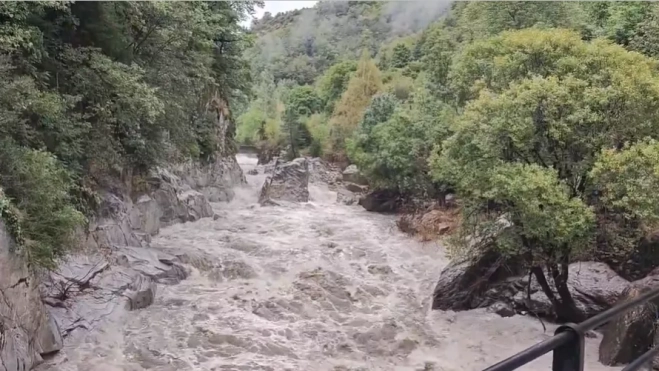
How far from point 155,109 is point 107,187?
308 cm

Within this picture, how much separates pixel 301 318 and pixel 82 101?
597cm

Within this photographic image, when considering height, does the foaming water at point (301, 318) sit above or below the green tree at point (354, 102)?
below

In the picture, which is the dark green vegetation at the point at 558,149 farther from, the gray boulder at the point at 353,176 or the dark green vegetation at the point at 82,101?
the gray boulder at the point at 353,176

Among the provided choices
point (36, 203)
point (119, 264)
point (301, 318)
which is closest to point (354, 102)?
point (119, 264)

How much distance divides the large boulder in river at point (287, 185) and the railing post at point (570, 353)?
20.0 m

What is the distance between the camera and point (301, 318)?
9.98 meters

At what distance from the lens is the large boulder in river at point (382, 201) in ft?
68.4

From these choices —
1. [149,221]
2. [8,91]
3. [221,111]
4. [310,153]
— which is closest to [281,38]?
[310,153]

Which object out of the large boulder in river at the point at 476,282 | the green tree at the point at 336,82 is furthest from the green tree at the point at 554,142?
the green tree at the point at 336,82

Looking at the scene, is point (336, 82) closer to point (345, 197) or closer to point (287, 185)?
point (345, 197)

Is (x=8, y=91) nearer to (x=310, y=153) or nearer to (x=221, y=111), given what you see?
(x=221, y=111)

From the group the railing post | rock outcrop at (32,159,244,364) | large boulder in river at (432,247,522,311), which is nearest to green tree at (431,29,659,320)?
large boulder in river at (432,247,522,311)

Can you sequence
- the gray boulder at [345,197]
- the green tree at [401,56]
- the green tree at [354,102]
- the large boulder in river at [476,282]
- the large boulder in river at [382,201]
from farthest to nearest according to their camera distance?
the green tree at [401,56] < the green tree at [354,102] < the gray boulder at [345,197] < the large boulder in river at [382,201] < the large boulder in river at [476,282]

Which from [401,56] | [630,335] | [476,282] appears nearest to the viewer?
[630,335]
